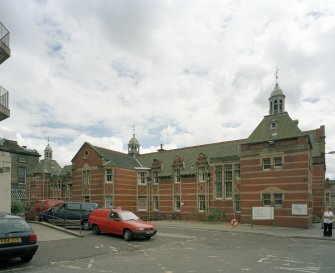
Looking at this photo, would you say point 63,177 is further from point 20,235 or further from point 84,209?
point 20,235

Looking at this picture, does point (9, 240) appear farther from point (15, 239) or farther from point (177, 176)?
point (177, 176)

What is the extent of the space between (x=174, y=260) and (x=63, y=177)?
134ft

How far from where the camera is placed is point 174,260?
40.1 feet

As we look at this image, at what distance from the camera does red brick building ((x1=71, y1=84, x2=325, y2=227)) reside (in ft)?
91.8

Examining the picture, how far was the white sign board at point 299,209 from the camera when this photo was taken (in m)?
26.7

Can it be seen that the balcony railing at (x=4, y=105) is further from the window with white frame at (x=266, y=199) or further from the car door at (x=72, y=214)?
the window with white frame at (x=266, y=199)

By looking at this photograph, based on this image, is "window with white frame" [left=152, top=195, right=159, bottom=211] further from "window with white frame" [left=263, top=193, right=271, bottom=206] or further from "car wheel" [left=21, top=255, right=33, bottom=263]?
"car wheel" [left=21, top=255, right=33, bottom=263]

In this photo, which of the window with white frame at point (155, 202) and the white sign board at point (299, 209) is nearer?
the white sign board at point (299, 209)

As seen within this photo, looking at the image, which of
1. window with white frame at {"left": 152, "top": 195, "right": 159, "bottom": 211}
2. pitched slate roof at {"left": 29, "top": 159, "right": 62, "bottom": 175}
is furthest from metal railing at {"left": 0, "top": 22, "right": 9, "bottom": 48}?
pitched slate roof at {"left": 29, "top": 159, "right": 62, "bottom": 175}

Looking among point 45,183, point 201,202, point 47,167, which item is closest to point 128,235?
point 201,202

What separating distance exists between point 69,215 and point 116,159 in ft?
64.0

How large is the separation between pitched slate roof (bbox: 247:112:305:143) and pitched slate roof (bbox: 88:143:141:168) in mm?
17774

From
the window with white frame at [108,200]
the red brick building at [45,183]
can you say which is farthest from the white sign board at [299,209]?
the red brick building at [45,183]

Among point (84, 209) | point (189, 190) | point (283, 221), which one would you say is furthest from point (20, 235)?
point (189, 190)
